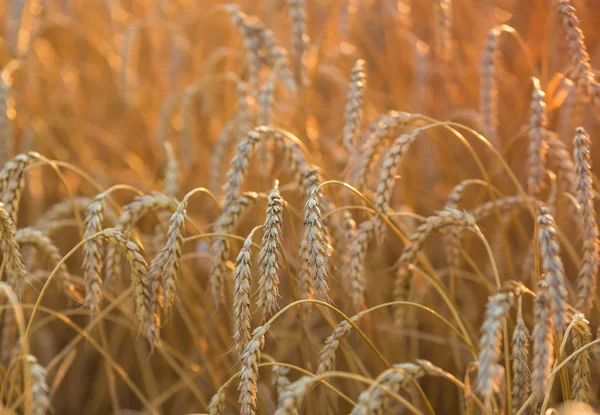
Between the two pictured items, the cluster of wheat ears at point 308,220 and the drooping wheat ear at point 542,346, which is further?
the cluster of wheat ears at point 308,220

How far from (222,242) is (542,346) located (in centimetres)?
76

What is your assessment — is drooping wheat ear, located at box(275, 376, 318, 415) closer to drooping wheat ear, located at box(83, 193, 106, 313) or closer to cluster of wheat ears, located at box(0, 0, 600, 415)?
cluster of wheat ears, located at box(0, 0, 600, 415)

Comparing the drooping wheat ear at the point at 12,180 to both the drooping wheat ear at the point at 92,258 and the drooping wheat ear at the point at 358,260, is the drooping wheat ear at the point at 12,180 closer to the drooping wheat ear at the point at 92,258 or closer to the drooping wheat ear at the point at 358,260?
the drooping wheat ear at the point at 92,258

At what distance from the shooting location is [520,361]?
1.24 metres

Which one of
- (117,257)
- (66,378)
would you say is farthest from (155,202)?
(66,378)

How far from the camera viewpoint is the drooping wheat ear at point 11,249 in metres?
1.22

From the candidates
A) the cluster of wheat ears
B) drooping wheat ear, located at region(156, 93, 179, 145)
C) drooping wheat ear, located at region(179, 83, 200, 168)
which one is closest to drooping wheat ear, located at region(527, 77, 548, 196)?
the cluster of wheat ears

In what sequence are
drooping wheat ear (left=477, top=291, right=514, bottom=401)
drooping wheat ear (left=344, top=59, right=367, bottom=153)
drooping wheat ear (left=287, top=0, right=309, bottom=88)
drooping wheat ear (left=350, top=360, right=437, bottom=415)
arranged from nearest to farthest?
drooping wheat ear (left=477, top=291, right=514, bottom=401)
drooping wheat ear (left=350, top=360, right=437, bottom=415)
drooping wheat ear (left=344, top=59, right=367, bottom=153)
drooping wheat ear (left=287, top=0, right=309, bottom=88)

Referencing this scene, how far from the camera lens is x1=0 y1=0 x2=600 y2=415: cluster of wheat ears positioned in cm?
124

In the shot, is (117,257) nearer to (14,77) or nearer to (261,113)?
(261,113)

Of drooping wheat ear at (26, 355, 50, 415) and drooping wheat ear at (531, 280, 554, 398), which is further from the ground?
drooping wheat ear at (531, 280, 554, 398)

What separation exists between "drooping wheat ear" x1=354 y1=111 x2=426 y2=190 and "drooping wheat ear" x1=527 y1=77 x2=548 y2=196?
0.29 m

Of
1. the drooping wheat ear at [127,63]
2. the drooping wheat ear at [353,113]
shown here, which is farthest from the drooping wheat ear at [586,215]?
the drooping wheat ear at [127,63]

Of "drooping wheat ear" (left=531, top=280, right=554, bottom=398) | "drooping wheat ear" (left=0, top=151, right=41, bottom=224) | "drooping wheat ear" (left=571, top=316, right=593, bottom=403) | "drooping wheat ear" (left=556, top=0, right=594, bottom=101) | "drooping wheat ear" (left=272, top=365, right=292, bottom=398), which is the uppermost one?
"drooping wheat ear" (left=556, top=0, right=594, bottom=101)
